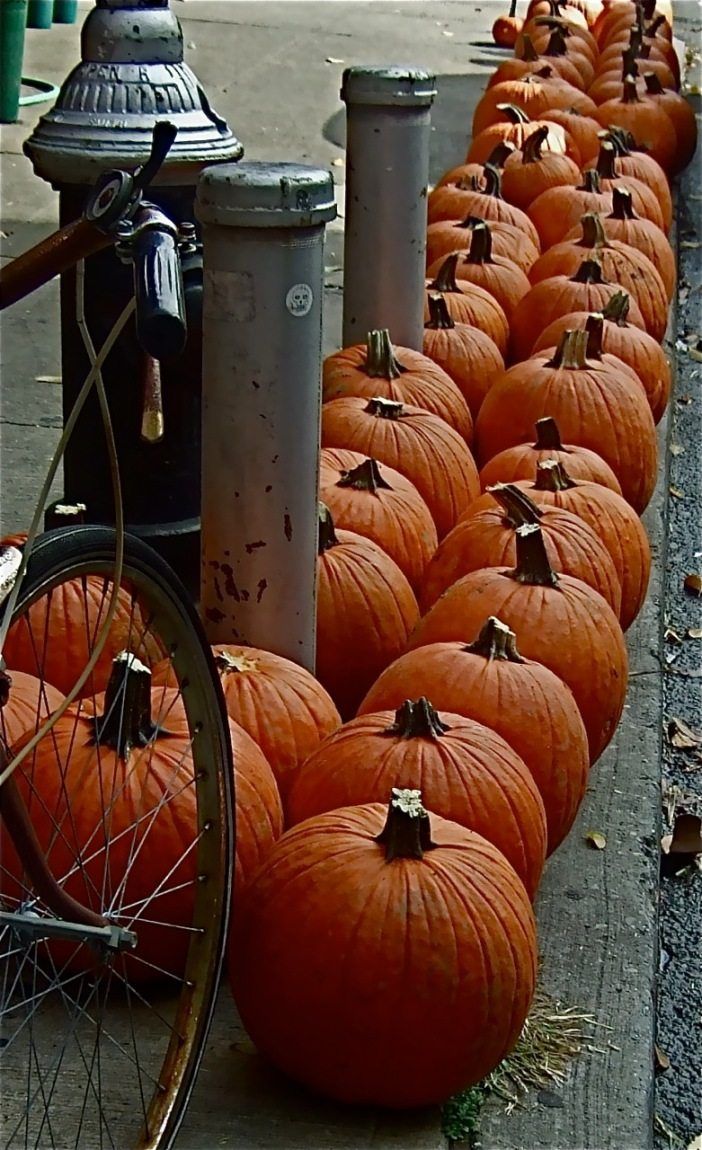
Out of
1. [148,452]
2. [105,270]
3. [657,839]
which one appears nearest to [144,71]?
[105,270]

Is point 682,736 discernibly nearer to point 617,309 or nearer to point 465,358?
point 465,358

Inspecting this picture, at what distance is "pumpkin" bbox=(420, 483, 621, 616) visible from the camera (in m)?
4.10

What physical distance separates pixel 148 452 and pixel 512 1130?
2170 millimetres

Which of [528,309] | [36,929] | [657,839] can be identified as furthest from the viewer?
[528,309]

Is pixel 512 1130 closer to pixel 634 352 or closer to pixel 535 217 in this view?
pixel 634 352

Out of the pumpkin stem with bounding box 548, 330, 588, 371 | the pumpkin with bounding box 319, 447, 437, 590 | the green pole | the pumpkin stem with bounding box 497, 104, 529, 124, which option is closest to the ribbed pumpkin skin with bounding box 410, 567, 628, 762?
the pumpkin with bounding box 319, 447, 437, 590

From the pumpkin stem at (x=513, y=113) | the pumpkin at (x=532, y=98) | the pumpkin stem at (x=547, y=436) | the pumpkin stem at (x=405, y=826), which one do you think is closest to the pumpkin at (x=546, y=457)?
the pumpkin stem at (x=547, y=436)

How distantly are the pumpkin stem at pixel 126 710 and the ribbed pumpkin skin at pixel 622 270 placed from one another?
385 cm

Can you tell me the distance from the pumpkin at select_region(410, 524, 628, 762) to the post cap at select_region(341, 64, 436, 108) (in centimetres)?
196

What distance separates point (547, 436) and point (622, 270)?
79.2 inches

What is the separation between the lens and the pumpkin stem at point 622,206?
7.01m

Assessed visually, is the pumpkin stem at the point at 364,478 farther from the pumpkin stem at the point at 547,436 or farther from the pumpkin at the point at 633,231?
the pumpkin at the point at 633,231

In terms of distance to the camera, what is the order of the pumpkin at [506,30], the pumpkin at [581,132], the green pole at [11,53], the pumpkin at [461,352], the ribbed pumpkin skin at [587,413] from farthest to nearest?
the pumpkin at [506,30]
the green pole at [11,53]
the pumpkin at [581,132]
the pumpkin at [461,352]
the ribbed pumpkin skin at [587,413]

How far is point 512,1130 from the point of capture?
9.54 feet
